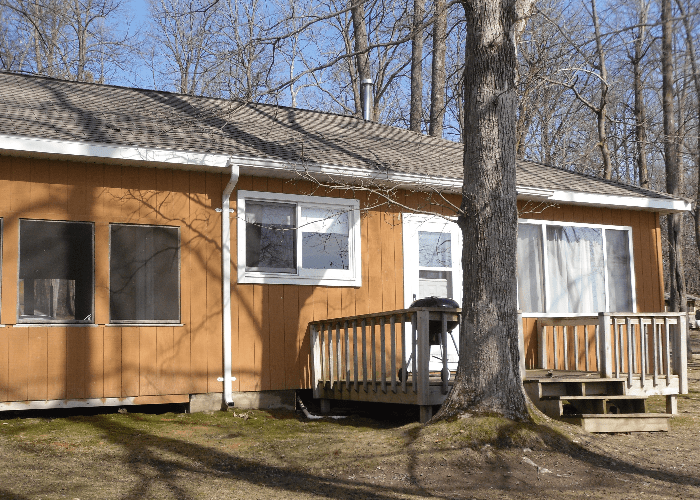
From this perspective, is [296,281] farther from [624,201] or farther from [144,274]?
[624,201]

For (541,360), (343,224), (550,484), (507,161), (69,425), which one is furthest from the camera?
(541,360)

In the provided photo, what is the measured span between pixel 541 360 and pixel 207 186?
5.39 m

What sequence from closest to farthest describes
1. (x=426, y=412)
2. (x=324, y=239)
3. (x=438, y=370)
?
1. (x=426, y=412)
2. (x=324, y=239)
3. (x=438, y=370)

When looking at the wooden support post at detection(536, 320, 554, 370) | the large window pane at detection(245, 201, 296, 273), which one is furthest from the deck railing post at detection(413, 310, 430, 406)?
the wooden support post at detection(536, 320, 554, 370)

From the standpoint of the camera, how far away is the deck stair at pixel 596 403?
7.45 metres

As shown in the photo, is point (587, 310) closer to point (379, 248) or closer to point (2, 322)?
point (379, 248)

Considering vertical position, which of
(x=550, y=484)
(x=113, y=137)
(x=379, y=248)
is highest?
(x=113, y=137)

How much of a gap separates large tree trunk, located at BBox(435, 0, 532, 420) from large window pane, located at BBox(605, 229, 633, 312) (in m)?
5.57

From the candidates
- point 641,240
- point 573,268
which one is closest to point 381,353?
point 573,268

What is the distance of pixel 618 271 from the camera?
11.9 meters

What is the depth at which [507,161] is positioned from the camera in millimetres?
6914

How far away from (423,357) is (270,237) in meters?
2.87

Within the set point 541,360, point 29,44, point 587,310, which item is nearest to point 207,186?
point 541,360

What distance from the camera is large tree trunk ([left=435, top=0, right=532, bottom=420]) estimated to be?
21.3 ft
